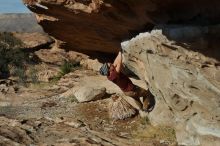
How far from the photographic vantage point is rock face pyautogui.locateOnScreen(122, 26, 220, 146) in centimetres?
752

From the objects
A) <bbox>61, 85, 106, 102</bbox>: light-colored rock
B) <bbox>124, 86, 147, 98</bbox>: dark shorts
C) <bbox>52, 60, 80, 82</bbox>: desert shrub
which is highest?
<bbox>124, 86, 147, 98</bbox>: dark shorts

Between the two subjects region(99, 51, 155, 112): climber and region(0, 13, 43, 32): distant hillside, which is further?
region(0, 13, 43, 32): distant hillside

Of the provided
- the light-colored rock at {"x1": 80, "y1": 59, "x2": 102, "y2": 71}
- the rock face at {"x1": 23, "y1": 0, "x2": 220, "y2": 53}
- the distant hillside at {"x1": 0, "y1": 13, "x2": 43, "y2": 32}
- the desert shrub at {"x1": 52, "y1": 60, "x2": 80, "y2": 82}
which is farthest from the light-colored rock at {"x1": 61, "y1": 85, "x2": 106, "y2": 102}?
the distant hillside at {"x1": 0, "y1": 13, "x2": 43, "y2": 32}

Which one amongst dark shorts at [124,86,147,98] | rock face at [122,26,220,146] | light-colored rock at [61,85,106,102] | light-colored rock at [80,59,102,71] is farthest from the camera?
light-colored rock at [80,59,102,71]

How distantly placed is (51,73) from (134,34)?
8.58 m

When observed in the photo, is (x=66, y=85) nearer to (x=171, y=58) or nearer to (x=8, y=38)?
(x=171, y=58)

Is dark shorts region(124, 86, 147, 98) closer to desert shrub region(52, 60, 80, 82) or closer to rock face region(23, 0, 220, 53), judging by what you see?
rock face region(23, 0, 220, 53)

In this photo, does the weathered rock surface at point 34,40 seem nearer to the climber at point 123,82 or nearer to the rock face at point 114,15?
the rock face at point 114,15

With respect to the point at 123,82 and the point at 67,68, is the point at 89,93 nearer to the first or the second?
the point at 123,82

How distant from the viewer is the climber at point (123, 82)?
419 inches

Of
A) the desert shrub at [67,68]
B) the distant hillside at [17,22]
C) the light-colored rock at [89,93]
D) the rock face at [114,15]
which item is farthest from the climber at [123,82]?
the distant hillside at [17,22]

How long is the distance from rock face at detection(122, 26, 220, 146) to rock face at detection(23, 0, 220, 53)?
26cm

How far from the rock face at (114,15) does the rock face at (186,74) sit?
0.26m

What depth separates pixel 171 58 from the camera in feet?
27.2
